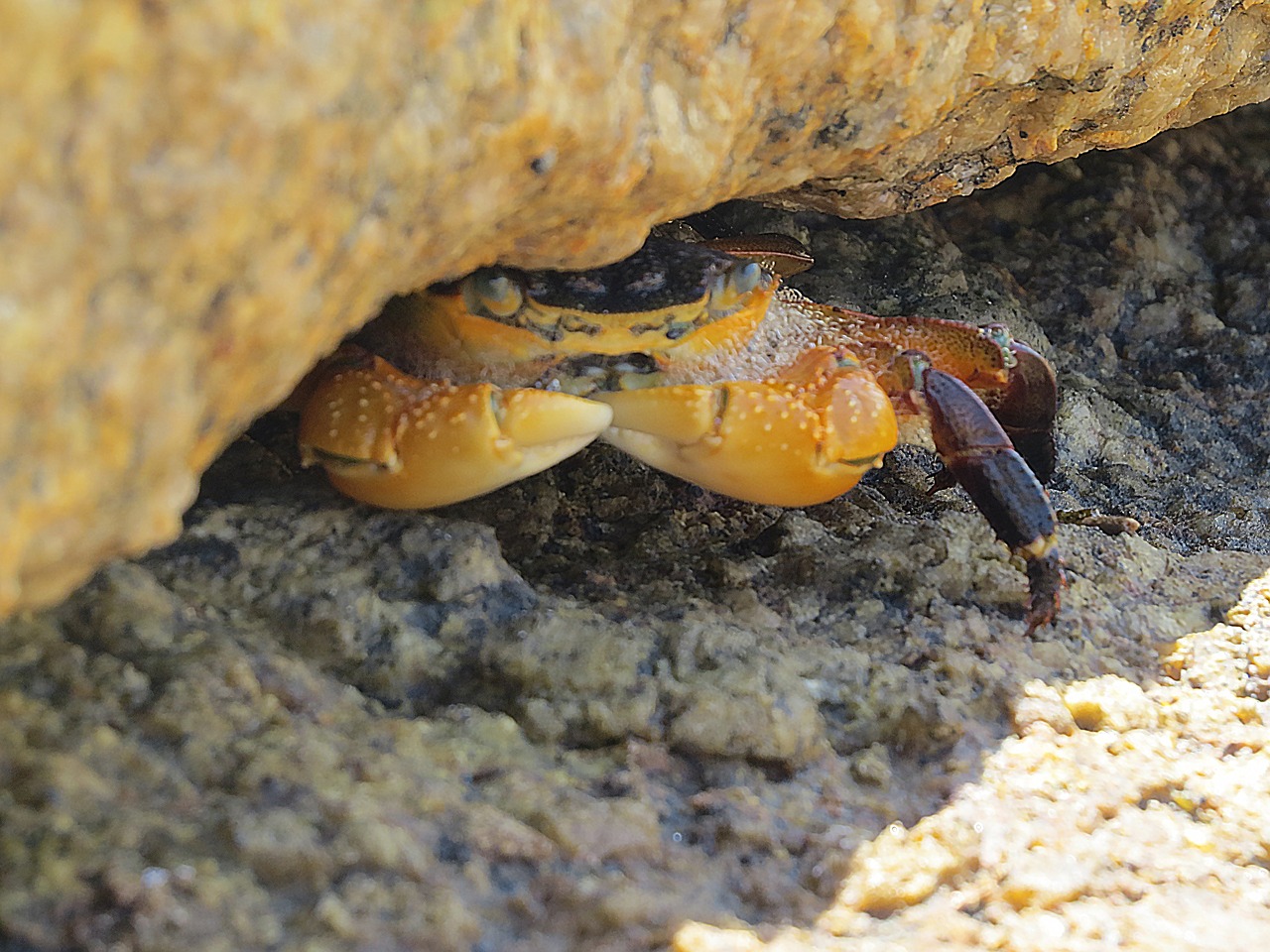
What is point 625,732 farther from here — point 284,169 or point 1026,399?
point 1026,399

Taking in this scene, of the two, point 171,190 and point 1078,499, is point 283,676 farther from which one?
point 1078,499

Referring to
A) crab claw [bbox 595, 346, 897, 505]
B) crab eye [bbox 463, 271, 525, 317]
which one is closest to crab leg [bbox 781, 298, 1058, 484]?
crab claw [bbox 595, 346, 897, 505]

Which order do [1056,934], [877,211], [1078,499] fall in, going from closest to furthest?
[1056,934] → [877,211] → [1078,499]

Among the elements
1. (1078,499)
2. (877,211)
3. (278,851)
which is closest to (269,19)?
(278,851)

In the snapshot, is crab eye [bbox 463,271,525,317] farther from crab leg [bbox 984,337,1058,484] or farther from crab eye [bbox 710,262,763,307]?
crab leg [bbox 984,337,1058,484]

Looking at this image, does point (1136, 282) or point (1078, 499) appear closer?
point (1078, 499)

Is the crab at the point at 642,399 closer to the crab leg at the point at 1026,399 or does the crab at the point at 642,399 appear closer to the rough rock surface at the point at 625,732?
the rough rock surface at the point at 625,732

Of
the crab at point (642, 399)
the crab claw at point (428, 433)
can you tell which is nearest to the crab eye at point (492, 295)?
the crab at point (642, 399)
